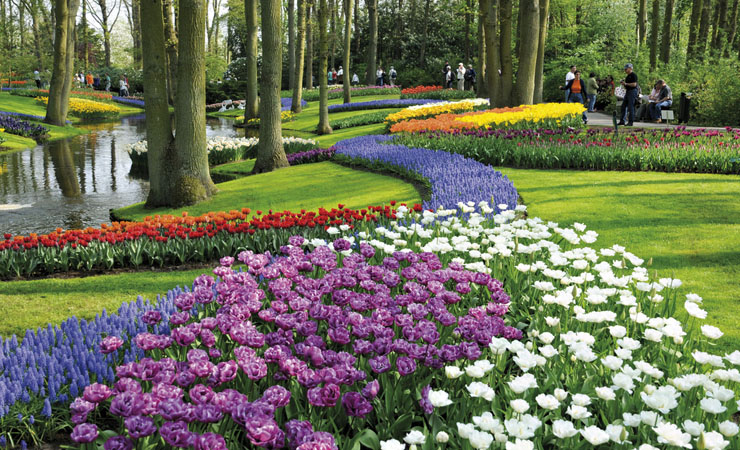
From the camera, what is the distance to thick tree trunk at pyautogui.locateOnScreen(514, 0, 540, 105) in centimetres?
1617

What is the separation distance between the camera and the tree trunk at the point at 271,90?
41.8 ft

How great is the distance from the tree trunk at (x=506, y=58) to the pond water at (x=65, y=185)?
36.9 ft

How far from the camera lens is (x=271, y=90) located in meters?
13.1

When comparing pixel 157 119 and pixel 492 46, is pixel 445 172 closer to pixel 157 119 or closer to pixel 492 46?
pixel 157 119

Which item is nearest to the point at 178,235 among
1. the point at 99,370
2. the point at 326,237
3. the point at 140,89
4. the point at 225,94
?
the point at 326,237

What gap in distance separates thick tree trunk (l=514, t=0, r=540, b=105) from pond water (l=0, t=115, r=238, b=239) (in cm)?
1086

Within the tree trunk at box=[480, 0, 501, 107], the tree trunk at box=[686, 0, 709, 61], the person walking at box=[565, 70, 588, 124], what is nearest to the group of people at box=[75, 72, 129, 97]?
the tree trunk at box=[480, 0, 501, 107]

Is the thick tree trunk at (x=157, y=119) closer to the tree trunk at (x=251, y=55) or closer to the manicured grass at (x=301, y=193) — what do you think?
the manicured grass at (x=301, y=193)

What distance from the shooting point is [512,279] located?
466 cm

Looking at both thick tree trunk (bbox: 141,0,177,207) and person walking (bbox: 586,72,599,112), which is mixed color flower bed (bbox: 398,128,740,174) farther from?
person walking (bbox: 586,72,599,112)

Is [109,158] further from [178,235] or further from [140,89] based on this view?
[140,89]

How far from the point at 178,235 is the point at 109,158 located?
12.4 meters

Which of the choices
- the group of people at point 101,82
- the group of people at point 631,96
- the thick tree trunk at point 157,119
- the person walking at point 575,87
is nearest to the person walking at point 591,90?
the group of people at point 631,96

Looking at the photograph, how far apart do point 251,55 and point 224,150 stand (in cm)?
722
